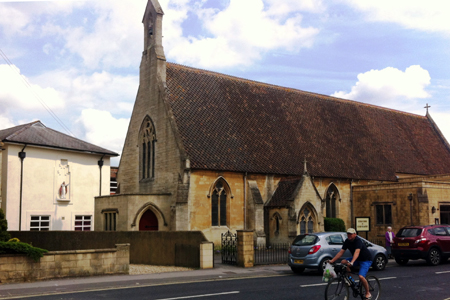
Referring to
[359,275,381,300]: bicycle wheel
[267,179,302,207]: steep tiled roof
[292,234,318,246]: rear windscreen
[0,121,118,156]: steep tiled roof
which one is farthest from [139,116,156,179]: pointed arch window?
[359,275,381,300]: bicycle wheel

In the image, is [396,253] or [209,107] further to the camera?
[209,107]

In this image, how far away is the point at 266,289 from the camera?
14.1 meters

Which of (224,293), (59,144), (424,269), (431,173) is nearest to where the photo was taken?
(224,293)

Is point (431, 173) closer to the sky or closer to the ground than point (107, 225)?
closer to the sky

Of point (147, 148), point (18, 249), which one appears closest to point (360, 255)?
point (18, 249)

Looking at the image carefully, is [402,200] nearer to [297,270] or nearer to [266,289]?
[297,270]

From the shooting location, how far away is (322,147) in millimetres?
36938

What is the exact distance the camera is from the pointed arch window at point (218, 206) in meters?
29.5

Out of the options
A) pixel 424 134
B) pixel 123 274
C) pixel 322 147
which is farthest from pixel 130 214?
pixel 424 134

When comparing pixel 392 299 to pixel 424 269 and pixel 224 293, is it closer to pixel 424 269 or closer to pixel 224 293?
pixel 224 293

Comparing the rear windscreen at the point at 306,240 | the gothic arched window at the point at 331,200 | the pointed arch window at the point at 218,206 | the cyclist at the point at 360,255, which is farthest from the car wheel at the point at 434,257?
the gothic arched window at the point at 331,200

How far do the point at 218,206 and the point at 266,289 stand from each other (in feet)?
51.4

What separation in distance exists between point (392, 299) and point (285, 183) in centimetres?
Answer: 1934

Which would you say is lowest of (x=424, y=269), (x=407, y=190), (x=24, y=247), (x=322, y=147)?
(x=424, y=269)
